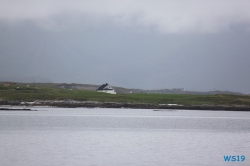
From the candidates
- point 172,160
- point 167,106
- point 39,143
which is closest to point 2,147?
point 39,143

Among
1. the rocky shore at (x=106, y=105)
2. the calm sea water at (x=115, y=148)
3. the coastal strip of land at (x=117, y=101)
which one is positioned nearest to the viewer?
the calm sea water at (x=115, y=148)

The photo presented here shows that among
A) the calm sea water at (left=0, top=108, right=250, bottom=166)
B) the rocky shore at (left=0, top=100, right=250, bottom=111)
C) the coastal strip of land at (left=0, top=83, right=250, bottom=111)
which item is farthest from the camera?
the coastal strip of land at (left=0, top=83, right=250, bottom=111)

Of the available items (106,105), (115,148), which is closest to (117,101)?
(106,105)

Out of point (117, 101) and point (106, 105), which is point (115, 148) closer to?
point (106, 105)

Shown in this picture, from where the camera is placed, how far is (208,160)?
3303 cm

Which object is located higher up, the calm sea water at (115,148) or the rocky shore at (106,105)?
the rocky shore at (106,105)

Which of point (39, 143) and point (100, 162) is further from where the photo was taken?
point (39, 143)

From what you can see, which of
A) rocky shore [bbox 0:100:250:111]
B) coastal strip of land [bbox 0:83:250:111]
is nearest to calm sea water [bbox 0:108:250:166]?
rocky shore [bbox 0:100:250:111]

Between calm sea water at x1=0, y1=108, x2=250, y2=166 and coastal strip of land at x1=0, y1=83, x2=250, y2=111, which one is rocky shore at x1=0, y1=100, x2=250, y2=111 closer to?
coastal strip of land at x1=0, y1=83, x2=250, y2=111

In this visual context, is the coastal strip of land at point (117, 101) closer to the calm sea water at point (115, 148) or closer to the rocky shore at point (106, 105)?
the rocky shore at point (106, 105)

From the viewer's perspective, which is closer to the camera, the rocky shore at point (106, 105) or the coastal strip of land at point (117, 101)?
Result: the rocky shore at point (106, 105)

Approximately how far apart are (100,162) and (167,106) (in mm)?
82586

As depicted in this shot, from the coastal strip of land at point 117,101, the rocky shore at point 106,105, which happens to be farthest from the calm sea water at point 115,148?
the coastal strip of land at point 117,101

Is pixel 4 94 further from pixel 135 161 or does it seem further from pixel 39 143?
pixel 135 161
